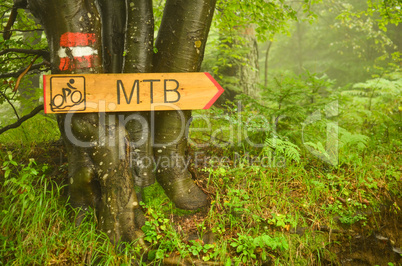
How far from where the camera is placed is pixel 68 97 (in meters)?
2.33

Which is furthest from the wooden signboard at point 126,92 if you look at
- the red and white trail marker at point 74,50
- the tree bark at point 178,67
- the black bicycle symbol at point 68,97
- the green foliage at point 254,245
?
the green foliage at point 254,245

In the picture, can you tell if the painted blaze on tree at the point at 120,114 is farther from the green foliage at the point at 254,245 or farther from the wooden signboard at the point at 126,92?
the green foliage at the point at 254,245

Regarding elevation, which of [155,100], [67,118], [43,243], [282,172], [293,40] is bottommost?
[43,243]

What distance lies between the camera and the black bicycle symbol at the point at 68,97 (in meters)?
2.29

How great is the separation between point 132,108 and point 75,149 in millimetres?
740

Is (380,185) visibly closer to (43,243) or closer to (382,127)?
(382,127)

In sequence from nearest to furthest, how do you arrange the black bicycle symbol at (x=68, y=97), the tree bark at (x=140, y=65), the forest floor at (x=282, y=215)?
the black bicycle symbol at (x=68, y=97) < the forest floor at (x=282, y=215) < the tree bark at (x=140, y=65)

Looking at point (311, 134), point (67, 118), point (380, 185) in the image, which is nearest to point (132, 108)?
point (67, 118)

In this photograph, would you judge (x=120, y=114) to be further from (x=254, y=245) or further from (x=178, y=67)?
(x=254, y=245)

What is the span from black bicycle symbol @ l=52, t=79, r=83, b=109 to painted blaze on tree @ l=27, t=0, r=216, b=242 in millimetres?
187

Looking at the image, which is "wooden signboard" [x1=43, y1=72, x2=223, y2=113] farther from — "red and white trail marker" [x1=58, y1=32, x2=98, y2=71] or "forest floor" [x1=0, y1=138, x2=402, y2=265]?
"forest floor" [x1=0, y1=138, x2=402, y2=265]

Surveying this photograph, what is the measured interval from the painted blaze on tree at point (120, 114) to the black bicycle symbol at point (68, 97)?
19 cm

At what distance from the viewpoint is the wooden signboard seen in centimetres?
231

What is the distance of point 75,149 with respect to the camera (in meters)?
2.58
